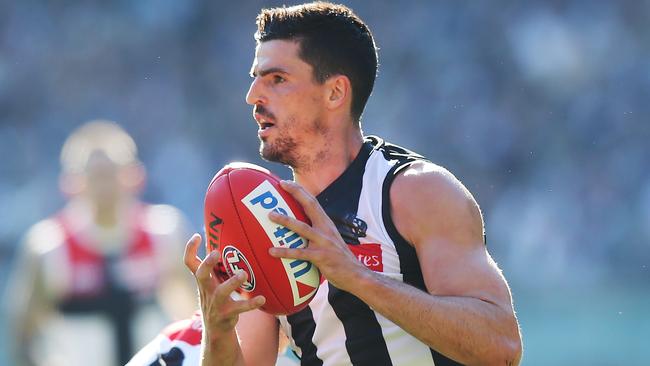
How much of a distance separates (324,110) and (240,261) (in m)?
0.82

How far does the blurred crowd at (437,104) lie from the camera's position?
458 inches

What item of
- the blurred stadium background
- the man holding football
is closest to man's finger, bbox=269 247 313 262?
the man holding football

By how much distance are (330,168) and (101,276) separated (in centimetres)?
310

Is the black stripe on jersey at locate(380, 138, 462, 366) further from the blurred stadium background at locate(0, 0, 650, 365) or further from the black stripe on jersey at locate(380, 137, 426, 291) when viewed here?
the blurred stadium background at locate(0, 0, 650, 365)

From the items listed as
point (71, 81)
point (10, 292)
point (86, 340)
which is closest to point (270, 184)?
point (86, 340)

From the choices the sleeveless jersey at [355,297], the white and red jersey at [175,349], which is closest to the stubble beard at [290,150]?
the sleeveless jersey at [355,297]

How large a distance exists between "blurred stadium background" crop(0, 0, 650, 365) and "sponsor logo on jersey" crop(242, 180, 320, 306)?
7671 millimetres

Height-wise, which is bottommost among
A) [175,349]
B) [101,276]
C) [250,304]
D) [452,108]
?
[175,349]

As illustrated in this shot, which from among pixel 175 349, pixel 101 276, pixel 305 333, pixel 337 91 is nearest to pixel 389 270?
pixel 305 333

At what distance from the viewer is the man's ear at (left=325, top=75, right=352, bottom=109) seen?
12.4 ft

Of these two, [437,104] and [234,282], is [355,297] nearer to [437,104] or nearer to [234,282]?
[234,282]

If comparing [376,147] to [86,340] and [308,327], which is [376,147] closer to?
[308,327]

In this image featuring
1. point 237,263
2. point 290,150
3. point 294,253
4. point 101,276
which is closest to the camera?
point 294,253

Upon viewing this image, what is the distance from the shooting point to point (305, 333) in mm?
3695
